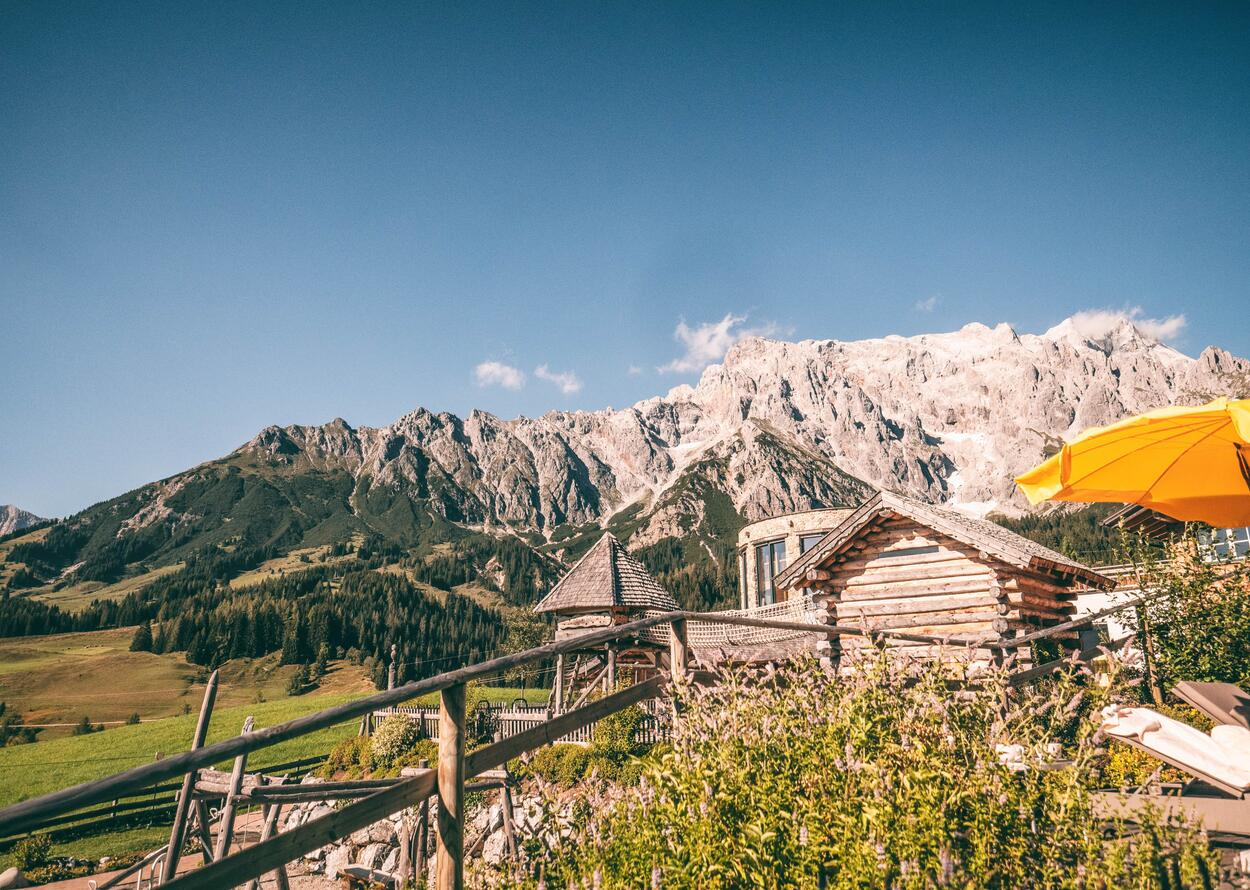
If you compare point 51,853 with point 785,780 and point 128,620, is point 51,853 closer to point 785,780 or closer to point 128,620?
point 785,780

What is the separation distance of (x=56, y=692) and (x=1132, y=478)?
115302 millimetres

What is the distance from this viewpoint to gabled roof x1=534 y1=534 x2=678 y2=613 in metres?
26.1

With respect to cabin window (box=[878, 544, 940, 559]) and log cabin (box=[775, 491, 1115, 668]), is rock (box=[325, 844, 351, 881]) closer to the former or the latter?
log cabin (box=[775, 491, 1115, 668])

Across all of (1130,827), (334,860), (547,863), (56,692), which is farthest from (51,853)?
(56,692)

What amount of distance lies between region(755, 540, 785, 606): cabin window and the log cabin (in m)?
16.6

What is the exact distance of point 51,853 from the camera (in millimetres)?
25359

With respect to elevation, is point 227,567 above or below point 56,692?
above

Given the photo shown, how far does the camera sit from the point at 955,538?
47.4 feet

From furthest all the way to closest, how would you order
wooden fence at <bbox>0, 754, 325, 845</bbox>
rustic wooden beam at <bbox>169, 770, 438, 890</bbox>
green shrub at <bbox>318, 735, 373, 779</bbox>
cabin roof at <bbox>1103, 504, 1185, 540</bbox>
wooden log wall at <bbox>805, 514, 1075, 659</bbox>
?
green shrub at <bbox>318, 735, 373, 779</bbox> < wooden fence at <bbox>0, 754, 325, 845</bbox> < cabin roof at <bbox>1103, 504, 1185, 540</bbox> < wooden log wall at <bbox>805, 514, 1075, 659</bbox> < rustic wooden beam at <bbox>169, 770, 438, 890</bbox>

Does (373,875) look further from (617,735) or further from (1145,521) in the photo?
(1145,521)

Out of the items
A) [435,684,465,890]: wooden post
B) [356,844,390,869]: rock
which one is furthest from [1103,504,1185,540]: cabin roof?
[356,844,390,869]: rock

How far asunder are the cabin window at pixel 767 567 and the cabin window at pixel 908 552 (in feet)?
56.5

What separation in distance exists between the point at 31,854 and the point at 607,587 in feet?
71.9

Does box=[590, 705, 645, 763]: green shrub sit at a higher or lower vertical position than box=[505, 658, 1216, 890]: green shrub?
lower
